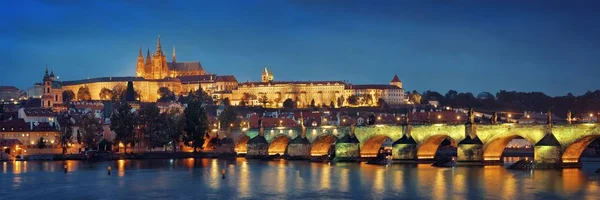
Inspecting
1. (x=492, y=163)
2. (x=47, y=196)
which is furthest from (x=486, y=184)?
(x=47, y=196)

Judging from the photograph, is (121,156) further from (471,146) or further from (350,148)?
(471,146)

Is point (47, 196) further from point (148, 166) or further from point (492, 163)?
point (492, 163)

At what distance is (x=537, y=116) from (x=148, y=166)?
259 ft

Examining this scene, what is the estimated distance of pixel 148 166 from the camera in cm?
7838

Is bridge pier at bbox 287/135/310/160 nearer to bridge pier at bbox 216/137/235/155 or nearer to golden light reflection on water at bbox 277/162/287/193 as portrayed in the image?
golden light reflection on water at bbox 277/162/287/193

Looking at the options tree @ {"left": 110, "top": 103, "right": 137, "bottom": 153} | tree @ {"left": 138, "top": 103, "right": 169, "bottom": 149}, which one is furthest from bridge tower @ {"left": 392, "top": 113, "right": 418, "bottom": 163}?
tree @ {"left": 138, "top": 103, "right": 169, "bottom": 149}

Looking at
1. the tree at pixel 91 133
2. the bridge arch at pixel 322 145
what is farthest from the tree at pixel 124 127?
the bridge arch at pixel 322 145

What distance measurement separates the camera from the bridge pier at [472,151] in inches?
2618

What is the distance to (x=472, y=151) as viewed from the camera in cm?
6688

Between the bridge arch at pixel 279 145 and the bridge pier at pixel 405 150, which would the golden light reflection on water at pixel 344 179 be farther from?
the bridge arch at pixel 279 145

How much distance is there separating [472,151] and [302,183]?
15.8 m

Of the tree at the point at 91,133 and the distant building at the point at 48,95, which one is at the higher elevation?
the distant building at the point at 48,95

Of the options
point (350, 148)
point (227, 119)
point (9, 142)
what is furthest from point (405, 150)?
point (227, 119)

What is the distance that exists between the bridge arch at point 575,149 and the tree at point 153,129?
4870 cm
